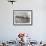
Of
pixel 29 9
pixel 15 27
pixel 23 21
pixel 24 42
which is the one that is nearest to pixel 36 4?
pixel 29 9

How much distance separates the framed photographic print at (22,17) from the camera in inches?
193

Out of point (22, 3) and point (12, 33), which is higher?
point (22, 3)

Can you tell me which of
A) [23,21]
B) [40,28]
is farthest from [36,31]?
[23,21]

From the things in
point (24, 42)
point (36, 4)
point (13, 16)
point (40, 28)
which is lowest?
point (24, 42)

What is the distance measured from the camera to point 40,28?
4.91m

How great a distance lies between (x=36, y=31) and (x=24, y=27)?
49 centimetres

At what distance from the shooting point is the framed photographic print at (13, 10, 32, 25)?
4.91 meters

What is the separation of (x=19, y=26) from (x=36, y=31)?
26.9 inches

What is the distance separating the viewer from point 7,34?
4.90 meters

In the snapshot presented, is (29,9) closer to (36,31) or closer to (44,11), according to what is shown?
(44,11)

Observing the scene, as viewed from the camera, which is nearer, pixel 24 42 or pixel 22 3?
pixel 24 42

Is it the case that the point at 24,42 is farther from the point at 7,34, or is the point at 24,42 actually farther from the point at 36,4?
the point at 36,4

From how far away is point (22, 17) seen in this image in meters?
4.95

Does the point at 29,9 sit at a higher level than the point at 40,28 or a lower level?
higher
